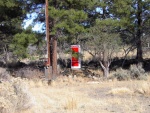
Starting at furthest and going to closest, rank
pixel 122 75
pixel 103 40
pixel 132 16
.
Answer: pixel 132 16
pixel 103 40
pixel 122 75

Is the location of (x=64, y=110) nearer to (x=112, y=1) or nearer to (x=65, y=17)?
(x=65, y=17)

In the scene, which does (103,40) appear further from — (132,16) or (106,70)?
(132,16)

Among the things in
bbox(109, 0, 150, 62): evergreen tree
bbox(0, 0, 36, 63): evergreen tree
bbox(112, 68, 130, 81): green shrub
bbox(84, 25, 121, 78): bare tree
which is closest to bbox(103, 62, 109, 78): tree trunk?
bbox(84, 25, 121, 78): bare tree

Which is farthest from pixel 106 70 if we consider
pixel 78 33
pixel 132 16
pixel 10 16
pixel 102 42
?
pixel 10 16

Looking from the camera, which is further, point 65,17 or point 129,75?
point 65,17

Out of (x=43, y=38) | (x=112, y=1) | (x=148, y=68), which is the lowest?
(x=148, y=68)

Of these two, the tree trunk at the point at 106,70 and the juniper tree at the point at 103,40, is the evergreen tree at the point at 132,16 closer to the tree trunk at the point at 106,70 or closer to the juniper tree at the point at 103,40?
the juniper tree at the point at 103,40

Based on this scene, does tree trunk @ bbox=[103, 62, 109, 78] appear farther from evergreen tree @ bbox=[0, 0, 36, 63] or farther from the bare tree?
evergreen tree @ bbox=[0, 0, 36, 63]

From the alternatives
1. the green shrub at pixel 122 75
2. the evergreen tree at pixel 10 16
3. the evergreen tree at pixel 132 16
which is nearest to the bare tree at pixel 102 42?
the evergreen tree at pixel 132 16

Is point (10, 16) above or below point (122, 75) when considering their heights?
above

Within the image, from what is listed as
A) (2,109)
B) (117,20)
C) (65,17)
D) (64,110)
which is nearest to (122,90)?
(64,110)

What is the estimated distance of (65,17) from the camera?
26.3 m

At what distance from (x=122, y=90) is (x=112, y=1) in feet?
44.7

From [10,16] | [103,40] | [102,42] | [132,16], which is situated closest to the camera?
[103,40]
